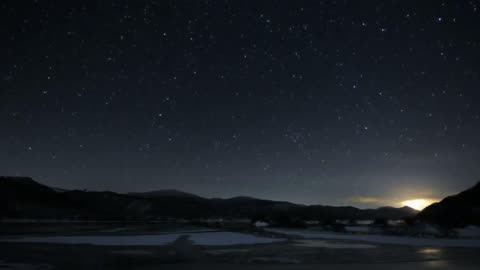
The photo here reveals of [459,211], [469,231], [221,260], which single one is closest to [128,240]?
[221,260]

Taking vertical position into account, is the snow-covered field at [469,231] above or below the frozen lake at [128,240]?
above

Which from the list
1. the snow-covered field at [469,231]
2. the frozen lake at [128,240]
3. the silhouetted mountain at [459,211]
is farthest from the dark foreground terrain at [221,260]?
the silhouetted mountain at [459,211]

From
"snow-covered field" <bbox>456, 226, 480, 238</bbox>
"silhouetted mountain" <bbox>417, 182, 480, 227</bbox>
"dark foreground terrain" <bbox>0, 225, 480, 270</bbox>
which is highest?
"silhouetted mountain" <bbox>417, 182, 480, 227</bbox>

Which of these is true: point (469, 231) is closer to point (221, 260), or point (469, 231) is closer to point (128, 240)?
point (128, 240)

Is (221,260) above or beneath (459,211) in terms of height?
beneath

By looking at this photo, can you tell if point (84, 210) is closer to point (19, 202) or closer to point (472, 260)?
point (19, 202)

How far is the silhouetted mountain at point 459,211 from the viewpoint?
183 ft

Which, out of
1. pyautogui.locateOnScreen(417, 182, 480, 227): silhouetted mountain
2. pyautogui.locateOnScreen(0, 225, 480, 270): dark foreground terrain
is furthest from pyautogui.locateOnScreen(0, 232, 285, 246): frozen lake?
pyautogui.locateOnScreen(417, 182, 480, 227): silhouetted mountain

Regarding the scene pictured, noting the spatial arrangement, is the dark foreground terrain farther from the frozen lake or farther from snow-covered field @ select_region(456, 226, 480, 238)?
snow-covered field @ select_region(456, 226, 480, 238)

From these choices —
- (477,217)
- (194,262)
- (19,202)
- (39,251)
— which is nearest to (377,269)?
(194,262)

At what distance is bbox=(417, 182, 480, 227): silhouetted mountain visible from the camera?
55.7 m

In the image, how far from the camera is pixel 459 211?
228ft

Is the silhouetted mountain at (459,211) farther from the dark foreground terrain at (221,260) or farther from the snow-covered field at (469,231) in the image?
the dark foreground terrain at (221,260)

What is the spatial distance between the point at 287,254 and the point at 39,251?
1243cm
